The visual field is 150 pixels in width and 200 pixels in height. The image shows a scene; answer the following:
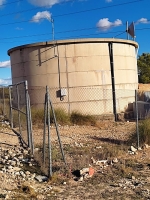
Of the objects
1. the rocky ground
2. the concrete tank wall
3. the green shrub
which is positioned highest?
the concrete tank wall

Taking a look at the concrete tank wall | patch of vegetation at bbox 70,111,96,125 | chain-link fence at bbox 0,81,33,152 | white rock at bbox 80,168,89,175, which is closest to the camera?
white rock at bbox 80,168,89,175

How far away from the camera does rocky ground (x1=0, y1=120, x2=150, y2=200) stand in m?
5.12

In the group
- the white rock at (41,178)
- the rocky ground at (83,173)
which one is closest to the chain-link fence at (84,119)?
the rocky ground at (83,173)

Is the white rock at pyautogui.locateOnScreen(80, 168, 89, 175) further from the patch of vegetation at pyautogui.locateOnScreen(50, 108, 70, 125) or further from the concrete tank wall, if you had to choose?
the concrete tank wall

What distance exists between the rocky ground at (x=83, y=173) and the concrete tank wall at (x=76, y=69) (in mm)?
5409

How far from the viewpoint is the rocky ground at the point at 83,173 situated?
5125 millimetres

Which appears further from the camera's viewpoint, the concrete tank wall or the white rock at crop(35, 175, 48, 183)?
the concrete tank wall

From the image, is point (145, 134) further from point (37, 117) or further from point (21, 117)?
point (37, 117)

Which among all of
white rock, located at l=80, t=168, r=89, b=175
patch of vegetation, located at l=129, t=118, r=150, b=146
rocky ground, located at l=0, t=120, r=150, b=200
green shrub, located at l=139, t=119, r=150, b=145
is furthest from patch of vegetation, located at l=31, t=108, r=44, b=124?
white rock, located at l=80, t=168, r=89, b=175

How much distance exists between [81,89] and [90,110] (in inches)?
44.3

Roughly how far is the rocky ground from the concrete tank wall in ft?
17.7

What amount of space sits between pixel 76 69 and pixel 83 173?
9.07 m

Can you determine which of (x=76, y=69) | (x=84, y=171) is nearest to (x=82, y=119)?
(x=76, y=69)

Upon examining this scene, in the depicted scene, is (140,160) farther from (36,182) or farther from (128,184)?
(36,182)
